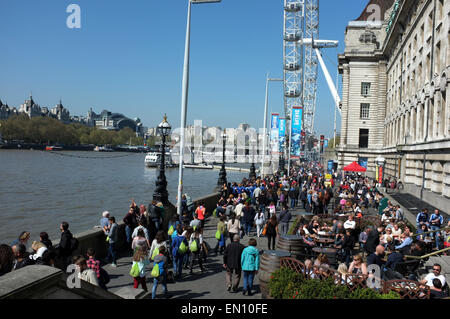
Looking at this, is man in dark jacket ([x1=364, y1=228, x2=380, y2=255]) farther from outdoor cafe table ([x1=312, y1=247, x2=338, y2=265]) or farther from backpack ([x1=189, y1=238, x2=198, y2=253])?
backpack ([x1=189, y1=238, x2=198, y2=253])

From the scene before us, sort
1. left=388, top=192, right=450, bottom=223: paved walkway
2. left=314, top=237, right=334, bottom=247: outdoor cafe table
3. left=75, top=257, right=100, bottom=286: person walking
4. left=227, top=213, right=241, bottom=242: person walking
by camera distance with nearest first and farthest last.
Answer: left=75, top=257, right=100, bottom=286: person walking, left=314, top=237, right=334, bottom=247: outdoor cafe table, left=227, top=213, right=241, bottom=242: person walking, left=388, top=192, right=450, bottom=223: paved walkway

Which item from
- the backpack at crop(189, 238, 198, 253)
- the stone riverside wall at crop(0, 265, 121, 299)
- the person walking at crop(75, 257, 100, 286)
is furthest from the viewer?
the backpack at crop(189, 238, 198, 253)

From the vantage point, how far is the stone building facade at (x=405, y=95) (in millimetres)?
23047

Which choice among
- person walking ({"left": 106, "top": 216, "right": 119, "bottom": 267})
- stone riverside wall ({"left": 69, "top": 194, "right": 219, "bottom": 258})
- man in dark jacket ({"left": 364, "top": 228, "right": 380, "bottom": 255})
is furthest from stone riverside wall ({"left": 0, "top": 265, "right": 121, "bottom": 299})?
man in dark jacket ({"left": 364, "top": 228, "right": 380, "bottom": 255})

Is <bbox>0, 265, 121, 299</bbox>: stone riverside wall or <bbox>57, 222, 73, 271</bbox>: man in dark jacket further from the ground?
<bbox>0, 265, 121, 299</bbox>: stone riverside wall

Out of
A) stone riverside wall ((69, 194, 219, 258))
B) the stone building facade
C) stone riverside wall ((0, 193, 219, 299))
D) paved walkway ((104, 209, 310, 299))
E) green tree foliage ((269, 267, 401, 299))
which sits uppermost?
the stone building facade

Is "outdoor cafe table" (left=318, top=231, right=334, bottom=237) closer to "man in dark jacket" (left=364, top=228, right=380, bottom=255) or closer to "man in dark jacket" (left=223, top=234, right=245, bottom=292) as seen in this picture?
"man in dark jacket" (left=364, top=228, right=380, bottom=255)

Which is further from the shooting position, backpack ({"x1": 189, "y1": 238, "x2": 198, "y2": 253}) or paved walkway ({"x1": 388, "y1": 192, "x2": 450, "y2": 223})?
paved walkway ({"x1": 388, "y1": 192, "x2": 450, "y2": 223})

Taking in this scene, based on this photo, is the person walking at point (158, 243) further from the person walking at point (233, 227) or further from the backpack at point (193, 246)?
the person walking at point (233, 227)

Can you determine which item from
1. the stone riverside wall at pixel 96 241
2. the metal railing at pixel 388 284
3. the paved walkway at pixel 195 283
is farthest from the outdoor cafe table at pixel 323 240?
the stone riverside wall at pixel 96 241

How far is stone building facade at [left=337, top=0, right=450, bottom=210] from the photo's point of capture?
23047 mm

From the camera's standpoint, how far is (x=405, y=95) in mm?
36250
